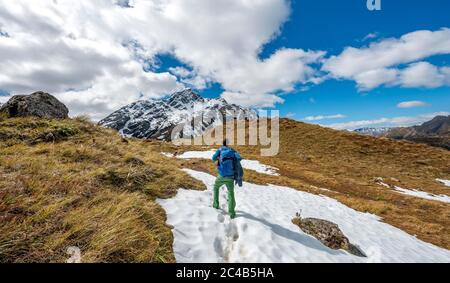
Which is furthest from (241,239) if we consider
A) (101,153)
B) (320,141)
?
(320,141)

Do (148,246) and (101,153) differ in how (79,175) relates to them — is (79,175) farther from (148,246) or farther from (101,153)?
(148,246)

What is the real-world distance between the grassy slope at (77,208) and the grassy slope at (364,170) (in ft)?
39.9

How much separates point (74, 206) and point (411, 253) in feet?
37.3

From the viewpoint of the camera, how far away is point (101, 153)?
11.6m

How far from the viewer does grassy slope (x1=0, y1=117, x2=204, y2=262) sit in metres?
4.79

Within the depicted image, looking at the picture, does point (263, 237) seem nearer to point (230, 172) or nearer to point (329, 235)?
point (230, 172)

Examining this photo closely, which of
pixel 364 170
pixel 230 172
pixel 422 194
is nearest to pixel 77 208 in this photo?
pixel 230 172

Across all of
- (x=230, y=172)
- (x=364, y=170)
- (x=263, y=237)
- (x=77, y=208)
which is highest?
(x=230, y=172)

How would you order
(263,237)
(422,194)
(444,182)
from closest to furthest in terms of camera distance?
(263,237), (422,194), (444,182)

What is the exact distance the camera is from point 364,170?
34.7 meters

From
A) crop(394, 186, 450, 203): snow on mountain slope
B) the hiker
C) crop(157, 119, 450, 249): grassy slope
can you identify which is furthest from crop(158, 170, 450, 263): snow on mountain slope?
crop(394, 186, 450, 203): snow on mountain slope

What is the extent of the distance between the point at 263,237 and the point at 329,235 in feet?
8.52

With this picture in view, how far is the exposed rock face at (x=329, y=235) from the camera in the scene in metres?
8.05

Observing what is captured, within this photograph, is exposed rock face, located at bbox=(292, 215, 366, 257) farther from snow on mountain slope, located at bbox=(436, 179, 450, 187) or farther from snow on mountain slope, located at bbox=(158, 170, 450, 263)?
snow on mountain slope, located at bbox=(436, 179, 450, 187)
